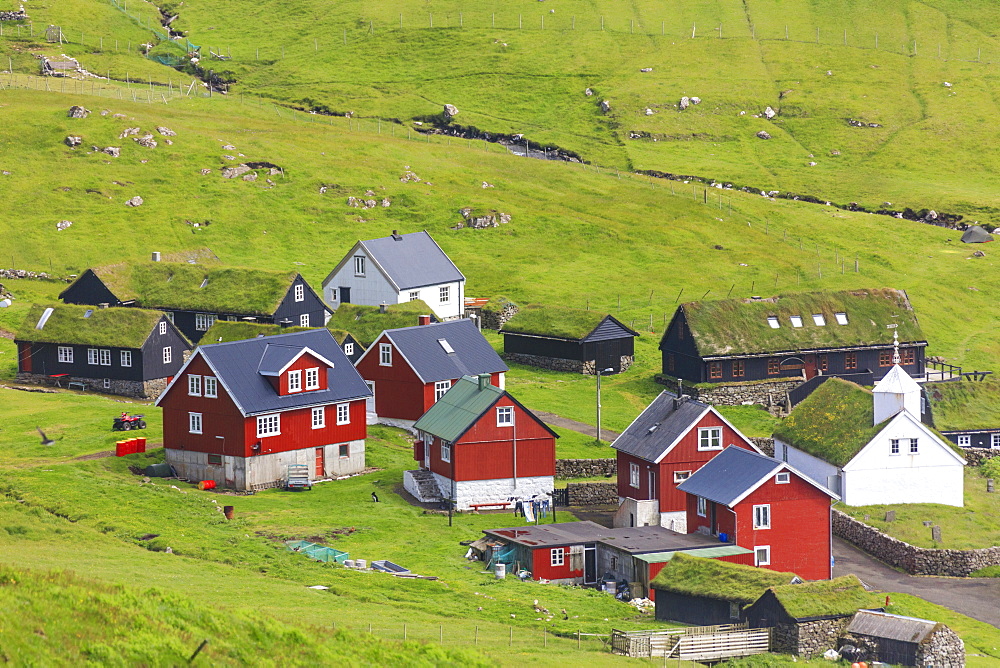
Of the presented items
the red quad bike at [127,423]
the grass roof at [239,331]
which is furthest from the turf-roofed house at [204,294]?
the red quad bike at [127,423]

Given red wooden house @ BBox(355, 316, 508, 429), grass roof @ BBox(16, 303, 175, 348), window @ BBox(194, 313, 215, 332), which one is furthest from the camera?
window @ BBox(194, 313, 215, 332)

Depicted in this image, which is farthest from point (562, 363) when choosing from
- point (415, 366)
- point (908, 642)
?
point (908, 642)

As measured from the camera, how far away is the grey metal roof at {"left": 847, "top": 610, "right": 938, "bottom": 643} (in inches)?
2076

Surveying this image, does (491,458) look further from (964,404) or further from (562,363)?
(964,404)

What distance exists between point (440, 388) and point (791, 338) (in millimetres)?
31852

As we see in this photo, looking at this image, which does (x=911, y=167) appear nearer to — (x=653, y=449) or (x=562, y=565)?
(x=653, y=449)

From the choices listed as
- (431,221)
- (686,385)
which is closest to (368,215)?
(431,221)

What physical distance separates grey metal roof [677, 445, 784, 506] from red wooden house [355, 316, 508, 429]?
70.3ft

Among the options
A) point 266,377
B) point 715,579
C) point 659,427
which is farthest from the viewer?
point 266,377

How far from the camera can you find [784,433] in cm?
8631

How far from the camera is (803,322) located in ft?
366

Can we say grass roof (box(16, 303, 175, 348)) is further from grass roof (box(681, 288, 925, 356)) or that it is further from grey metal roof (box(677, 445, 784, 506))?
grey metal roof (box(677, 445, 784, 506))

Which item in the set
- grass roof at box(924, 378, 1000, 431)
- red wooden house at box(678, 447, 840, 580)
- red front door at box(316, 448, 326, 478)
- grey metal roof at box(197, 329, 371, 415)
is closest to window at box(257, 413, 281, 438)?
grey metal roof at box(197, 329, 371, 415)

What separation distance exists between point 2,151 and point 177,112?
93.2 ft
